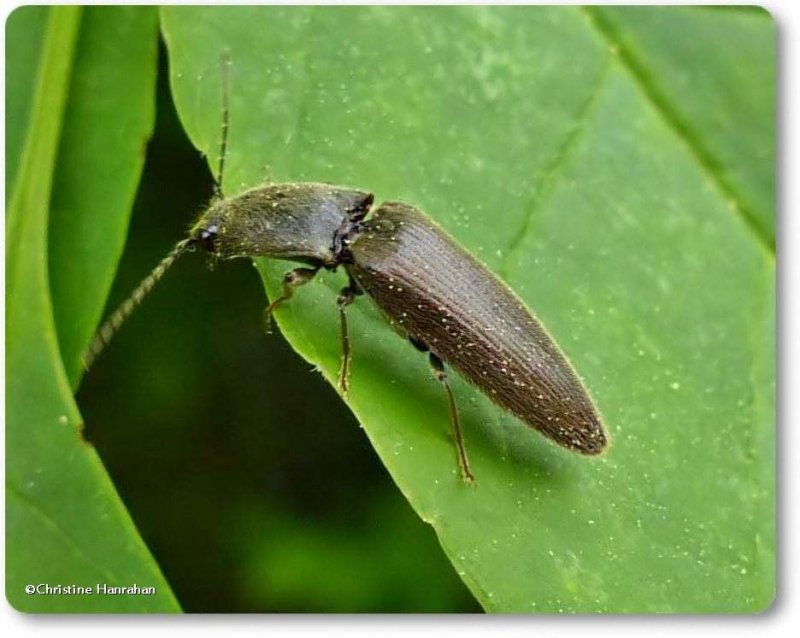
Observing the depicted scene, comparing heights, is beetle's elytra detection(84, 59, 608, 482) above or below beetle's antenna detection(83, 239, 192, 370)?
above

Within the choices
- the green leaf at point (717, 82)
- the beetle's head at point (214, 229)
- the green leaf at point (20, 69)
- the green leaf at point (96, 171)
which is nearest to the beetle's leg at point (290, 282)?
the beetle's head at point (214, 229)

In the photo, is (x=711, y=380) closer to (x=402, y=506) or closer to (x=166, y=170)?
(x=402, y=506)

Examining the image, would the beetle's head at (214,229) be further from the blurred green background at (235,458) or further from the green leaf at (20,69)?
the green leaf at (20,69)

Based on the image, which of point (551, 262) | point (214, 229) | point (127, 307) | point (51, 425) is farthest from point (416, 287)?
point (51, 425)

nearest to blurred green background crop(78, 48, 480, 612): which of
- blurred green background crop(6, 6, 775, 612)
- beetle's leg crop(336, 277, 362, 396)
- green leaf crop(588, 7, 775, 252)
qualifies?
blurred green background crop(6, 6, 775, 612)

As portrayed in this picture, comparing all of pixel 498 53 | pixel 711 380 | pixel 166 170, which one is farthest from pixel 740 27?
pixel 166 170

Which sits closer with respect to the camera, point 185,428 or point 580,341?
point 580,341

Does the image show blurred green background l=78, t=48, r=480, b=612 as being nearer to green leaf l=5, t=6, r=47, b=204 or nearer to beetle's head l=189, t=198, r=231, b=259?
beetle's head l=189, t=198, r=231, b=259
